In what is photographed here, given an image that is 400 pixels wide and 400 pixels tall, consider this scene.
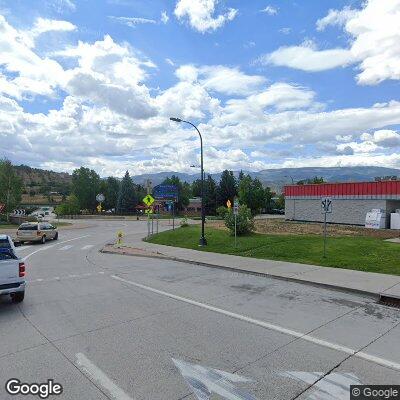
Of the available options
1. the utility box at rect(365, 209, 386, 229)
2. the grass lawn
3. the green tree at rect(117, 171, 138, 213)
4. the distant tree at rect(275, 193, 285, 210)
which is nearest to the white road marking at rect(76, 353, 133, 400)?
the grass lawn

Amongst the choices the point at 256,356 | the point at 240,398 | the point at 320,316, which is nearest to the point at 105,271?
the point at 320,316

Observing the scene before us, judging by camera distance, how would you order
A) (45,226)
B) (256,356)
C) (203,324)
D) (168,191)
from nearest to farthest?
(256,356), (203,324), (45,226), (168,191)

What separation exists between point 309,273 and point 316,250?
4578mm

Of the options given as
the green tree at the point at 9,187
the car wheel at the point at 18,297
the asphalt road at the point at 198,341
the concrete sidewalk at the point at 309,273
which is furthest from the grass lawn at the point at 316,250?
the green tree at the point at 9,187

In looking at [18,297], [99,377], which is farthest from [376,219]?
[99,377]

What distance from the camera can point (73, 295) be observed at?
1077cm

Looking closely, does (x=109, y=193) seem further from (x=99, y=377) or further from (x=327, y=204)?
(x=99, y=377)

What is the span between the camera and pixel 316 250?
707 inches

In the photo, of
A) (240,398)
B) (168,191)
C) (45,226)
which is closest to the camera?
(240,398)

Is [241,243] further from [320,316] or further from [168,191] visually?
[168,191]

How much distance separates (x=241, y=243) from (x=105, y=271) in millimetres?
8520

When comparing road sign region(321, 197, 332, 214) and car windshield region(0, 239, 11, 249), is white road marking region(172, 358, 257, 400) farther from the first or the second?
road sign region(321, 197, 332, 214)

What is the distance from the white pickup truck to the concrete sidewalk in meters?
7.92

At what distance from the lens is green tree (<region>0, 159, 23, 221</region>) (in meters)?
56.6
